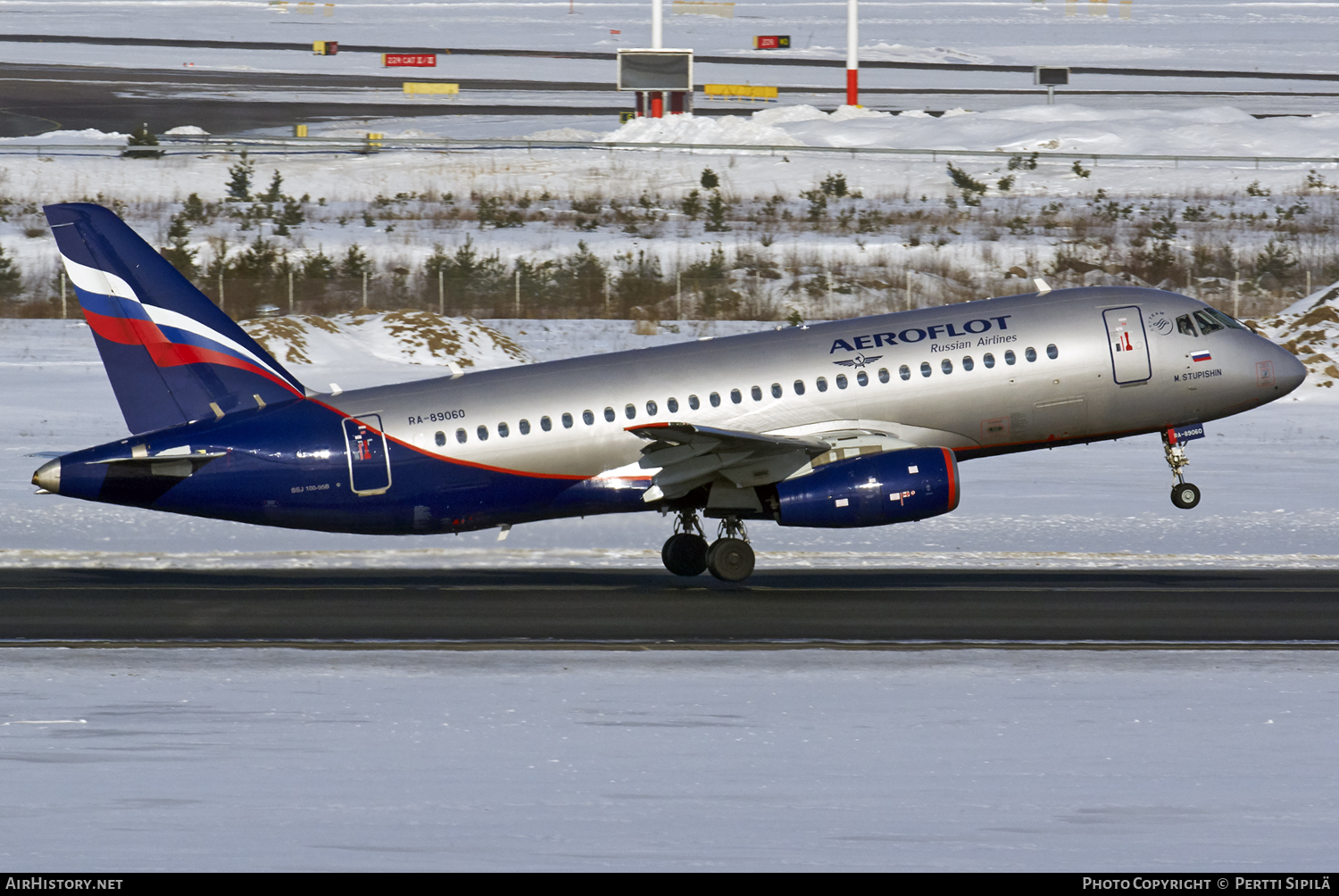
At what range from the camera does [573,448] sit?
28266mm

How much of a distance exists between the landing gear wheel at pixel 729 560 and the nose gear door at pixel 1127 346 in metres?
7.16

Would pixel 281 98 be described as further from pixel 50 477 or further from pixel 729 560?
pixel 729 560

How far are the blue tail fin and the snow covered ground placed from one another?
257 inches

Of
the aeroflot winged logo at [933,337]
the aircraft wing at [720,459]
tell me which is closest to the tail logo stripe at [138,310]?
the aircraft wing at [720,459]

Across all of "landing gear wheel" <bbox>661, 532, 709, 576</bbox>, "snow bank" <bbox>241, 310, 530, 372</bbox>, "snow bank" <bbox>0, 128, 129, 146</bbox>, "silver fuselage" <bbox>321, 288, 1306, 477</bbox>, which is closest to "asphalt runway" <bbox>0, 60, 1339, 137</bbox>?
"snow bank" <bbox>0, 128, 129, 146</bbox>

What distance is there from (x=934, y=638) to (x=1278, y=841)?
9068 millimetres

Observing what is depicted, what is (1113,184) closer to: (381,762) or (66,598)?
(66,598)

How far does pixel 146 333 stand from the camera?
2855cm

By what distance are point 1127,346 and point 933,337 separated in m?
3.52

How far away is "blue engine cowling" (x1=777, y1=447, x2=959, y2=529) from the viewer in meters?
27.1

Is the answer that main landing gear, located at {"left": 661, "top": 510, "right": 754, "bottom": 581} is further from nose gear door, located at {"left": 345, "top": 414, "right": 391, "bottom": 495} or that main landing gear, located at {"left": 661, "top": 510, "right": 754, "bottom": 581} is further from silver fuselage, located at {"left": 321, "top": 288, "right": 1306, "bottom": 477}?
nose gear door, located at {"left": 345, "top": 414, "right": 391, "bottom": 495}

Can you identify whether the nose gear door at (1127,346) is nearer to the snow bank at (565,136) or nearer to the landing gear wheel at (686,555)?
the landing gear wheel at (686,555)

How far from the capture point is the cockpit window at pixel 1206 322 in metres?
30.1

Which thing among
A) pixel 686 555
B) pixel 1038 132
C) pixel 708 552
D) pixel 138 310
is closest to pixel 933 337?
pixel 708 552
